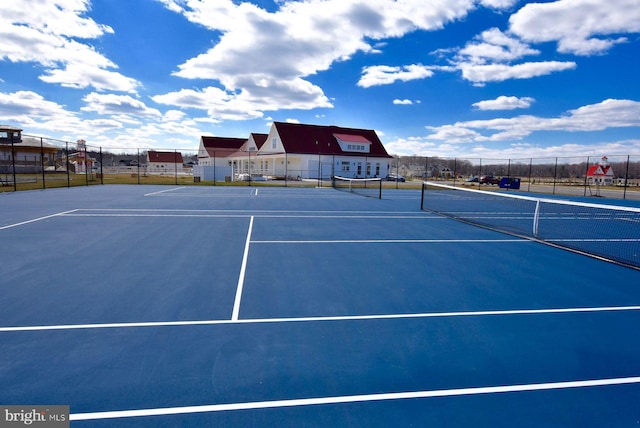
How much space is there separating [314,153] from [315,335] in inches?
1807

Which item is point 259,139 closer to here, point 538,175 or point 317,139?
point 317,139

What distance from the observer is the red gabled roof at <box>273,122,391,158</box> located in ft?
167

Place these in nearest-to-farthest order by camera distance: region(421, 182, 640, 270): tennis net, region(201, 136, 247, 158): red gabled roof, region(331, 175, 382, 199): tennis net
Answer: region(421, 182, 640, 270): tennis net
region(331, 175, 382, 199): tennis net
region(201, 136, 247, 158): red gabled roof

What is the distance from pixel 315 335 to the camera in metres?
4.66

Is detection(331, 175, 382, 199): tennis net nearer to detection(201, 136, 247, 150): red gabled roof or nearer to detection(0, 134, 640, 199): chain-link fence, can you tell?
detection(0, 134, 640, 199): chain-link fence

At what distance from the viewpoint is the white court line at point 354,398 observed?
315cm

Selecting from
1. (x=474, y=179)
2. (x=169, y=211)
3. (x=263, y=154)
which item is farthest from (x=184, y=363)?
(x=474, y=179)

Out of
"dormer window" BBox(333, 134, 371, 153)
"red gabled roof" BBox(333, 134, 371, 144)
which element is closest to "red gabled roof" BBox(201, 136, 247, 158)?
"red gabled roof" BBox(333, 134, 371, 144)

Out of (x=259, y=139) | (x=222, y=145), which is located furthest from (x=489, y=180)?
(x=222, y=145)

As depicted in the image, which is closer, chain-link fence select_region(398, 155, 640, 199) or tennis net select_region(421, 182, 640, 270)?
tennis net select_region(421, 182, 640, 270)

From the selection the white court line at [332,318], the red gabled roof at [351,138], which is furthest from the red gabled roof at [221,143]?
the white court line at [332,318]

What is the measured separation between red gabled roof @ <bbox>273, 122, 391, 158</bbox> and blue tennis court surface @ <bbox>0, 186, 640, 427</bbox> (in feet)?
139

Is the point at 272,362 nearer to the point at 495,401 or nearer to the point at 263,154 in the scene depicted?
the point at 495,401

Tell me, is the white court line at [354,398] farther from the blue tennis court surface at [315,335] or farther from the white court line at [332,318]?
the white court line at [332,318]
